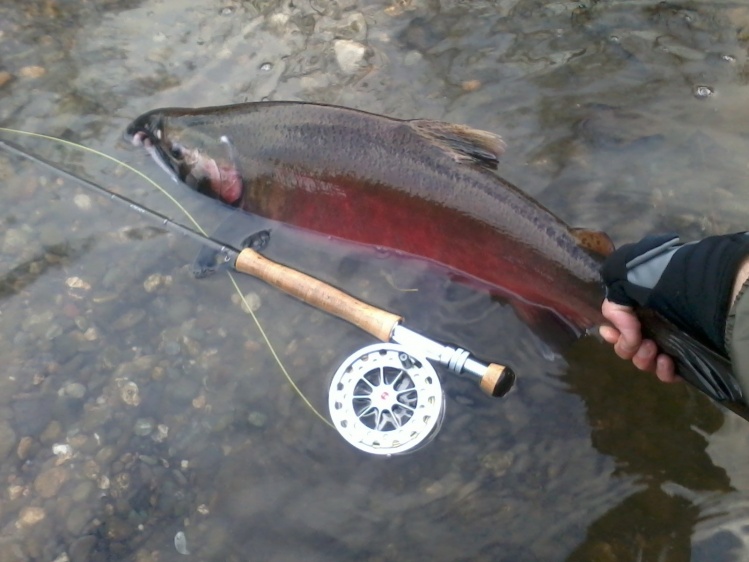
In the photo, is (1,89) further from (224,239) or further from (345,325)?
(345,325)

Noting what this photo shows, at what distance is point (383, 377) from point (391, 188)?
Result: 105 cm

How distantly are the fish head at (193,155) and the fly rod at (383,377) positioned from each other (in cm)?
78

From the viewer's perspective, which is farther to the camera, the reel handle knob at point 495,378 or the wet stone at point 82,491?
the wet stone at point 82,491

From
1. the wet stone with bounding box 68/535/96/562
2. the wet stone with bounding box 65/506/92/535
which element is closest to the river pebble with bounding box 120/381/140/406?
the wet stone with bounding box 65/506/92/535

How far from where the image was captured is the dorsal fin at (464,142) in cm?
346

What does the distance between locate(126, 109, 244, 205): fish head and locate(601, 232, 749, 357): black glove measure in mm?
2298

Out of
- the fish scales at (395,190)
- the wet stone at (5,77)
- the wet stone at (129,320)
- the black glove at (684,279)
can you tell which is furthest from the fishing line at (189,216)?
the black glove at (684,279)

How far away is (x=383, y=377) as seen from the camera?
10.8 feet

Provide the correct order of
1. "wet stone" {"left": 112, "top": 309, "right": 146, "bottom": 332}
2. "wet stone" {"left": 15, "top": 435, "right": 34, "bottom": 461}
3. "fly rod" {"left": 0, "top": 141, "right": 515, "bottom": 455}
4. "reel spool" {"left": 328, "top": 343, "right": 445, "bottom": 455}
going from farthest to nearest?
"wet stone" {"left": 112, "top": 309, "right": 146, "bottom": 332} < "wet stone" {"left": 15, "top": 435, "right": 34, "bottom": 461} < "reel spool" {"left": 328, "top": 343, "right": 445, "bottom": 455} < "fly rod" {"left": 0, "top": 141, "right": 515, "bottom": 455}

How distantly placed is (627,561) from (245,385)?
2.08 metres

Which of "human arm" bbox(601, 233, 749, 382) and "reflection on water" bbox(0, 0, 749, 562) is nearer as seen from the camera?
"human arm" bbox(601, 233, 749, 382)

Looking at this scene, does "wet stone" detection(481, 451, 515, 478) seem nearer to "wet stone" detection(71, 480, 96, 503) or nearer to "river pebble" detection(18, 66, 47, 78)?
"wet stone" detection(71, 480, 96, 503)

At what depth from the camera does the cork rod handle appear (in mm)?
3154

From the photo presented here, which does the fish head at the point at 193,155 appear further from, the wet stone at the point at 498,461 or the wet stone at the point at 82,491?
the wet stone at the point at 498,461
